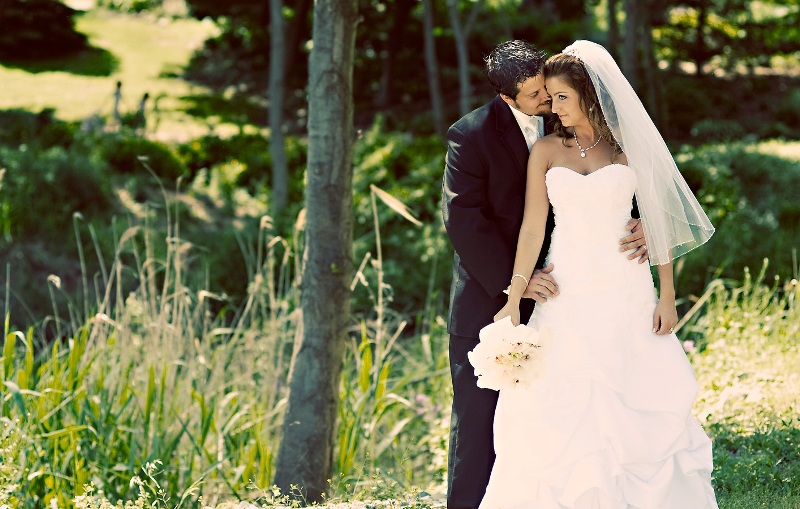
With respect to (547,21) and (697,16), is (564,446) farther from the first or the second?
(547,21)

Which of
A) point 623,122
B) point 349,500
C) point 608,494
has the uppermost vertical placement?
point 623,122

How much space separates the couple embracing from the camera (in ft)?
10.6

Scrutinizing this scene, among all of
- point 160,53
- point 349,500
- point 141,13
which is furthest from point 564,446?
point 141,13

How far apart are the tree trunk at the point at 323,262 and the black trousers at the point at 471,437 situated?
0.98 metres

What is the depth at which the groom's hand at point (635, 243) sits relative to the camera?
337 cm

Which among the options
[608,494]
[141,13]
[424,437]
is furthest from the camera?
[141,13]

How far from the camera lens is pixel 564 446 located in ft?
10.6

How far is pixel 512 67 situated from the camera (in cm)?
329

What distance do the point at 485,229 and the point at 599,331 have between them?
1.78ft

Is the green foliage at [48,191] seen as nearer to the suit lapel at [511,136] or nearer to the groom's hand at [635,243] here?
the suit lapel at [511,136]

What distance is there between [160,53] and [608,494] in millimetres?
24032

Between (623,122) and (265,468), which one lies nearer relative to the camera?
(623,122)

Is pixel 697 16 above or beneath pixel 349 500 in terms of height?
above

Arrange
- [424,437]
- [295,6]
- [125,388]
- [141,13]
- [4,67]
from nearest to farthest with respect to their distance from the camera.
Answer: [125,388]
[424,437]
[295,6]
[4,67]
[141,13]
